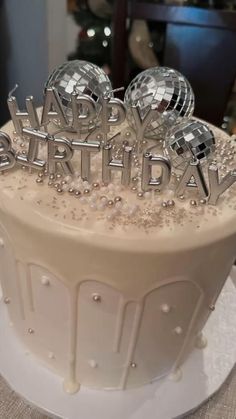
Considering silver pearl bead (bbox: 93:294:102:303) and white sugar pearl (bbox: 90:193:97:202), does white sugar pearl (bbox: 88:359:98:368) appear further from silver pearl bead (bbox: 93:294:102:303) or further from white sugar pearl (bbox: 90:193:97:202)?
white sugar pearl (bbox: 90:193:97:202)

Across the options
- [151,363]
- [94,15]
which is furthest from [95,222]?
[94,15]

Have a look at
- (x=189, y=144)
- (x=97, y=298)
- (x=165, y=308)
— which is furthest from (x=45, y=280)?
(x=189, y=144)

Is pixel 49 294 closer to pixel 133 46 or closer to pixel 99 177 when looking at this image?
pixel 99 177

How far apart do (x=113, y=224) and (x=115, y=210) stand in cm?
2

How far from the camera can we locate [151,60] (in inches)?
70.1

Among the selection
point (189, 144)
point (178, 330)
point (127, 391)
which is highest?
point (189, 144)

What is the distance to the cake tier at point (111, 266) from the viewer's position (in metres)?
0.63

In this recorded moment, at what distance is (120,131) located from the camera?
0.84m

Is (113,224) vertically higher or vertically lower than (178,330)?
higher

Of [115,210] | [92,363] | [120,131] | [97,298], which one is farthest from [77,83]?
[92,363]

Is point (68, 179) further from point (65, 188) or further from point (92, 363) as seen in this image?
point (92, 363)

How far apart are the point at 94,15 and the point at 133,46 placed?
19cm

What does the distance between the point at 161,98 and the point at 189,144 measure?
12cm

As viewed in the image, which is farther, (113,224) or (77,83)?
(77,83)
